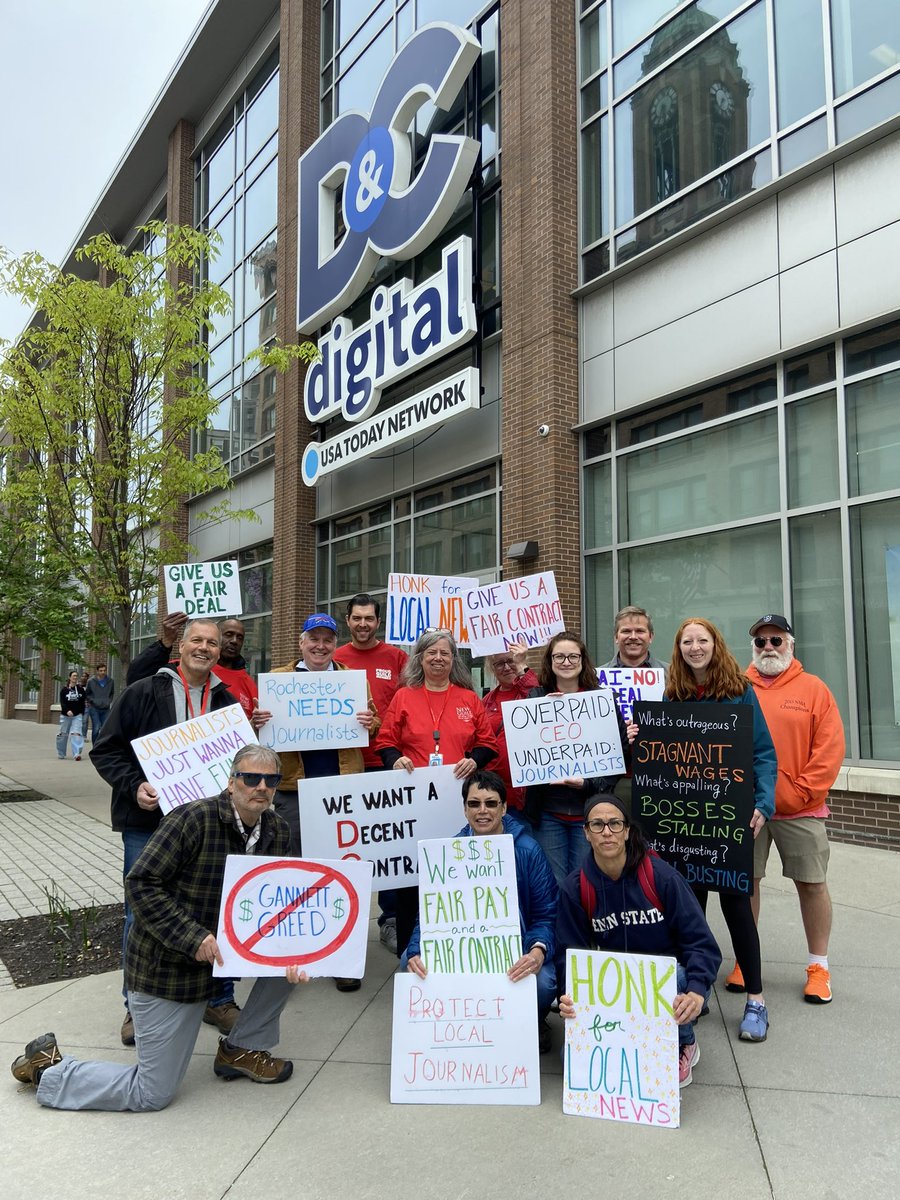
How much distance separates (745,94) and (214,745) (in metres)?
8.85

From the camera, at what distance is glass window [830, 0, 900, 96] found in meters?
7.88

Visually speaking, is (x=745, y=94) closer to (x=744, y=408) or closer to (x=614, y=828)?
(x=744, y=408)

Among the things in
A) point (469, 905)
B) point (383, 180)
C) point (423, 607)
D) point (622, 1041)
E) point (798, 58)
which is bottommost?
point (622, 1041)

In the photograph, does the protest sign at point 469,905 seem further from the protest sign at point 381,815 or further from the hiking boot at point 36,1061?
the hiking boot at point 36,1061

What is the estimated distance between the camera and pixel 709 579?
934cm

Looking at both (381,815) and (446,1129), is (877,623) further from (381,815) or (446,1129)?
(446,1129)

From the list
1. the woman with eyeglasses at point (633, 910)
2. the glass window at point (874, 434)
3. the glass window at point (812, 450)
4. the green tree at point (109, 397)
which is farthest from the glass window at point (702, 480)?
the woman with eyeglasses at point (633, 910)

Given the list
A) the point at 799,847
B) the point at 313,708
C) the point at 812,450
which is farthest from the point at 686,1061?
the point at 812,450

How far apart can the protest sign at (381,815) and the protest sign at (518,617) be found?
196 centimetres

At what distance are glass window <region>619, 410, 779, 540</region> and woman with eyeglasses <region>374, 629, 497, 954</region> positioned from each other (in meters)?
5.15

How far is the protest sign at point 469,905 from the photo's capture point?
11.9ft

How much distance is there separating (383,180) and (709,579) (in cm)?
878

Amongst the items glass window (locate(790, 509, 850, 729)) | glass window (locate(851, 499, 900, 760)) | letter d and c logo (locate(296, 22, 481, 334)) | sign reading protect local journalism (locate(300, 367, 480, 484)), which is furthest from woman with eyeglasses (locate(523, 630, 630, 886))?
letter d and c logo (locate(296, 22, 481, 334))

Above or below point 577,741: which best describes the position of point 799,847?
below
